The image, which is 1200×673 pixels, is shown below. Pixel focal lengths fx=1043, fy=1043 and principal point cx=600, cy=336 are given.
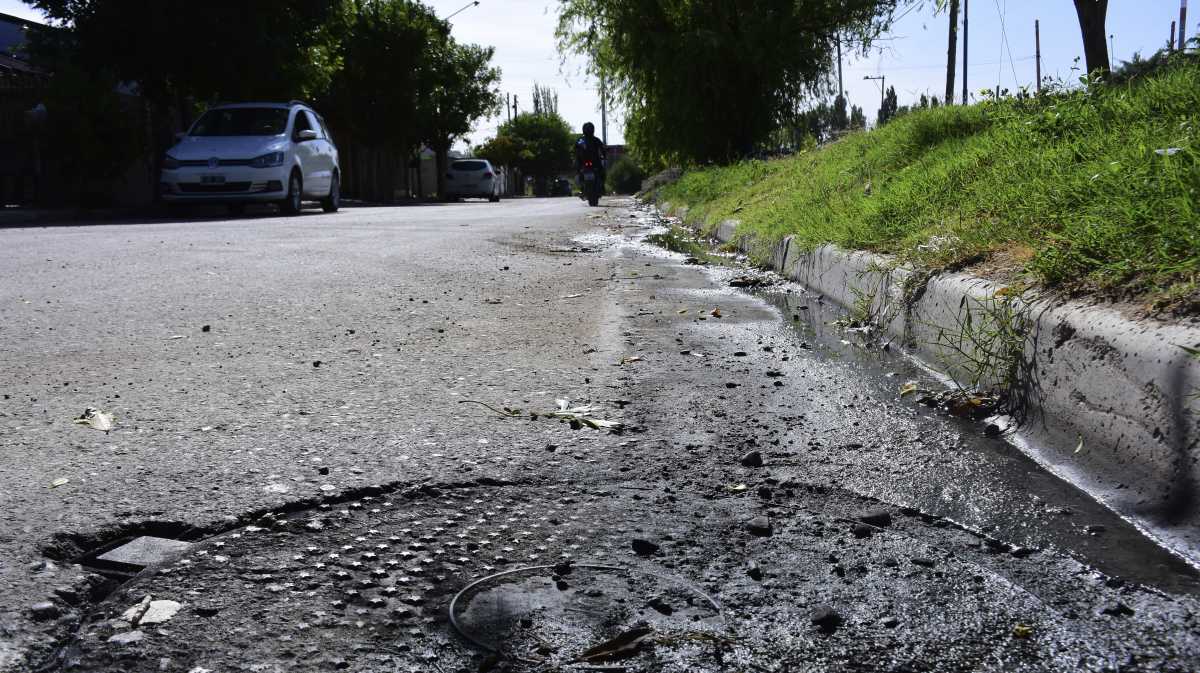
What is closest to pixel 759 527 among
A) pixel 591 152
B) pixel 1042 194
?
pixel 1042 194

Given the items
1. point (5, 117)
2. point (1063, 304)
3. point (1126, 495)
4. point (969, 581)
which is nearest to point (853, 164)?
point (1063, 304)

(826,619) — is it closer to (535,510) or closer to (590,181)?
(535,510)

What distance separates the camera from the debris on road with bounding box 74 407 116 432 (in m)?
3.15

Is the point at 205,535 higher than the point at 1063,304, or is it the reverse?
the point at 1063,304

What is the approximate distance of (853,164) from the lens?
9.51m

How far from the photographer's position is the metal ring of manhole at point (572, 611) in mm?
1767

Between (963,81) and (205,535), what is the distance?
5699 centimetres

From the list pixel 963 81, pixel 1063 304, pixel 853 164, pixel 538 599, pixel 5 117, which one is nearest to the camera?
pixel 538 599

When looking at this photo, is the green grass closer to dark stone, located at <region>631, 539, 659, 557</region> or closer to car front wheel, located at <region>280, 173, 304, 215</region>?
dark stone, located at <region>631, 539, 659, 557</region>

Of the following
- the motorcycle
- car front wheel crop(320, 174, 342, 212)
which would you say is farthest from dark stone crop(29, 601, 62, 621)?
the motorcycle

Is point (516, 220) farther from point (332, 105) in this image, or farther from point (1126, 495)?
point (332, 105)

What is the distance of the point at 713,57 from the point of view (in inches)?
769

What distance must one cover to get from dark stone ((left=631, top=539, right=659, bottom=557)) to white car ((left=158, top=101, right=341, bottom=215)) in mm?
14406

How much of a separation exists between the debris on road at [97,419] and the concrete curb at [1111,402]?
271 centimetres
